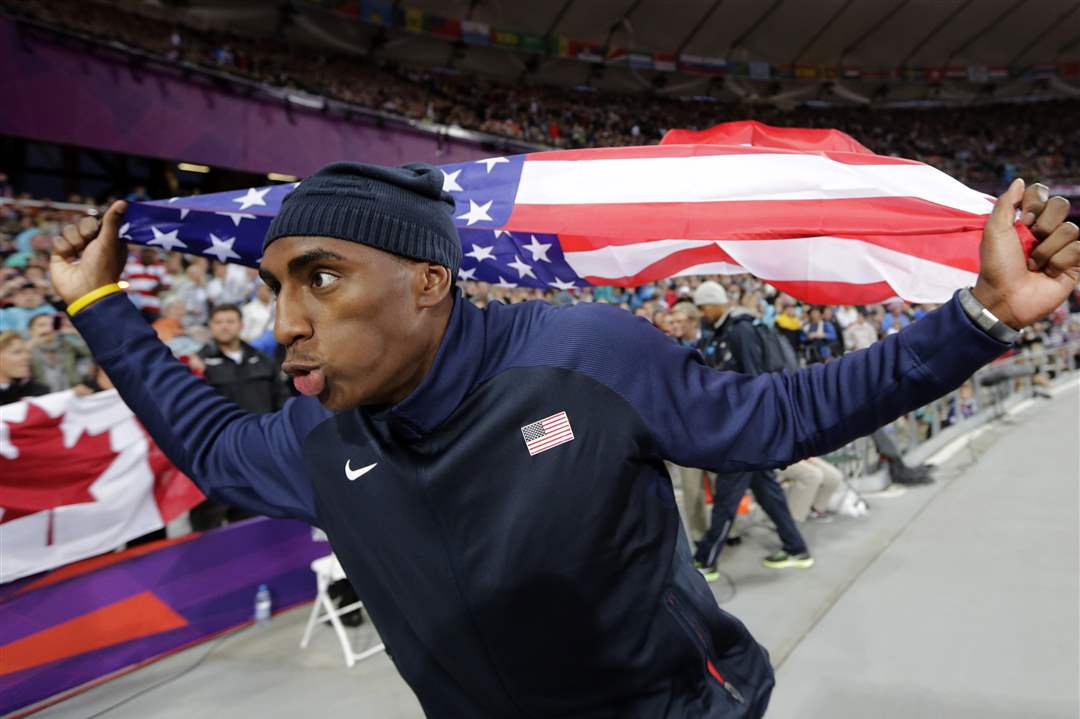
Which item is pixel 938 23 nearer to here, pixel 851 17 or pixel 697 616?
pixel 851 17

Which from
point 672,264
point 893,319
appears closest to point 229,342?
point 672,264

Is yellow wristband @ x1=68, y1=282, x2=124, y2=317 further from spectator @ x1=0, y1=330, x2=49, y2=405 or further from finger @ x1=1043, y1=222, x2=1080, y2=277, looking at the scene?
spectator @ x1=0, y1=330, x2=49, y2=405

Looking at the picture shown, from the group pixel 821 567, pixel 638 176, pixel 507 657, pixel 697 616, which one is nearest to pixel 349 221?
pixel 507 657

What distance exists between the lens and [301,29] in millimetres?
22750

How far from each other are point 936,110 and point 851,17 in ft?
26.5

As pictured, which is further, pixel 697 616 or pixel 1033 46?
pixel 1033 46

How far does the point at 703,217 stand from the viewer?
2449 mm

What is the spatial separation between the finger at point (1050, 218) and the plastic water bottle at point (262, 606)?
4649 mm

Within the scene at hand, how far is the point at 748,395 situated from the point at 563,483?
334 millimetres

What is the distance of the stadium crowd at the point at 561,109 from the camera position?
16719 mm

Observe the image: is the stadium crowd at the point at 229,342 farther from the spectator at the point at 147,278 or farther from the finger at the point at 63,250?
the finger at the point at 63,250

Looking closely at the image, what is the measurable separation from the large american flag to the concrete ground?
2.07 metres

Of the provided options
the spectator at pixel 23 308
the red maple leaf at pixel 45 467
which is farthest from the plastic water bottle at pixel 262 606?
the spectator at pixel 23 308

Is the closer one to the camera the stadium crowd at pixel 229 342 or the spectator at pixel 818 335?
the stadium crowd at pixel 229 342
